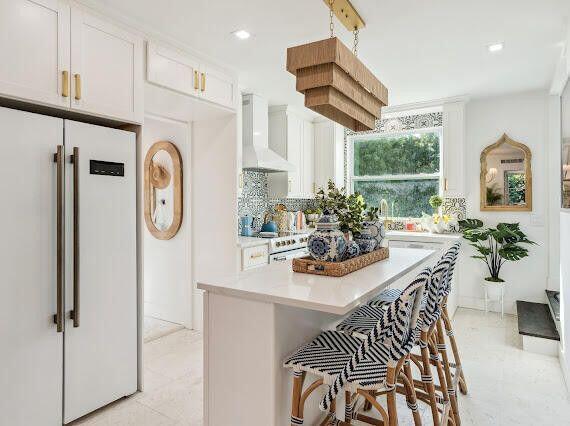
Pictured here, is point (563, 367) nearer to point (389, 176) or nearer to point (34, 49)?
point (389, 176)

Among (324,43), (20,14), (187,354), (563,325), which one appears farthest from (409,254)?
(20,14)

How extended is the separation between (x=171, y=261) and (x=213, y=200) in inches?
34.6

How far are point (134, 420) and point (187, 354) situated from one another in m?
0.97

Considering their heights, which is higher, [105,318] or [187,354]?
[105,318]

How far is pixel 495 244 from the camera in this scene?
4418 mm

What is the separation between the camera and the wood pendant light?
1699 millimetres

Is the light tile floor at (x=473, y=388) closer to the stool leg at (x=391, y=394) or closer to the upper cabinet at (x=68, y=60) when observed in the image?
the stool leg at (x=391, y=394)

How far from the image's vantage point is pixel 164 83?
2.75m

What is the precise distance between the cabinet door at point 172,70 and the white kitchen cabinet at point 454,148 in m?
3.07

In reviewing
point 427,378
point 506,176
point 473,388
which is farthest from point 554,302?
point 427,378

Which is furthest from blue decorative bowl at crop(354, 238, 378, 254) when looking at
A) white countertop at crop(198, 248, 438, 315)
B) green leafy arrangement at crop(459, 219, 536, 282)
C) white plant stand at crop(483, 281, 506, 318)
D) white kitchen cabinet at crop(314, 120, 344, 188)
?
white kitchen cabinet at crop(314, 120, 344, 188)

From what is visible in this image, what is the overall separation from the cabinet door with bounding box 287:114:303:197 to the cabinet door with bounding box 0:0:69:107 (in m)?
2.96

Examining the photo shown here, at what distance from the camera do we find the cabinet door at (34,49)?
1883mm

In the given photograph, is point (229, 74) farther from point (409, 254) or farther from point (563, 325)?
point (563, 325)
